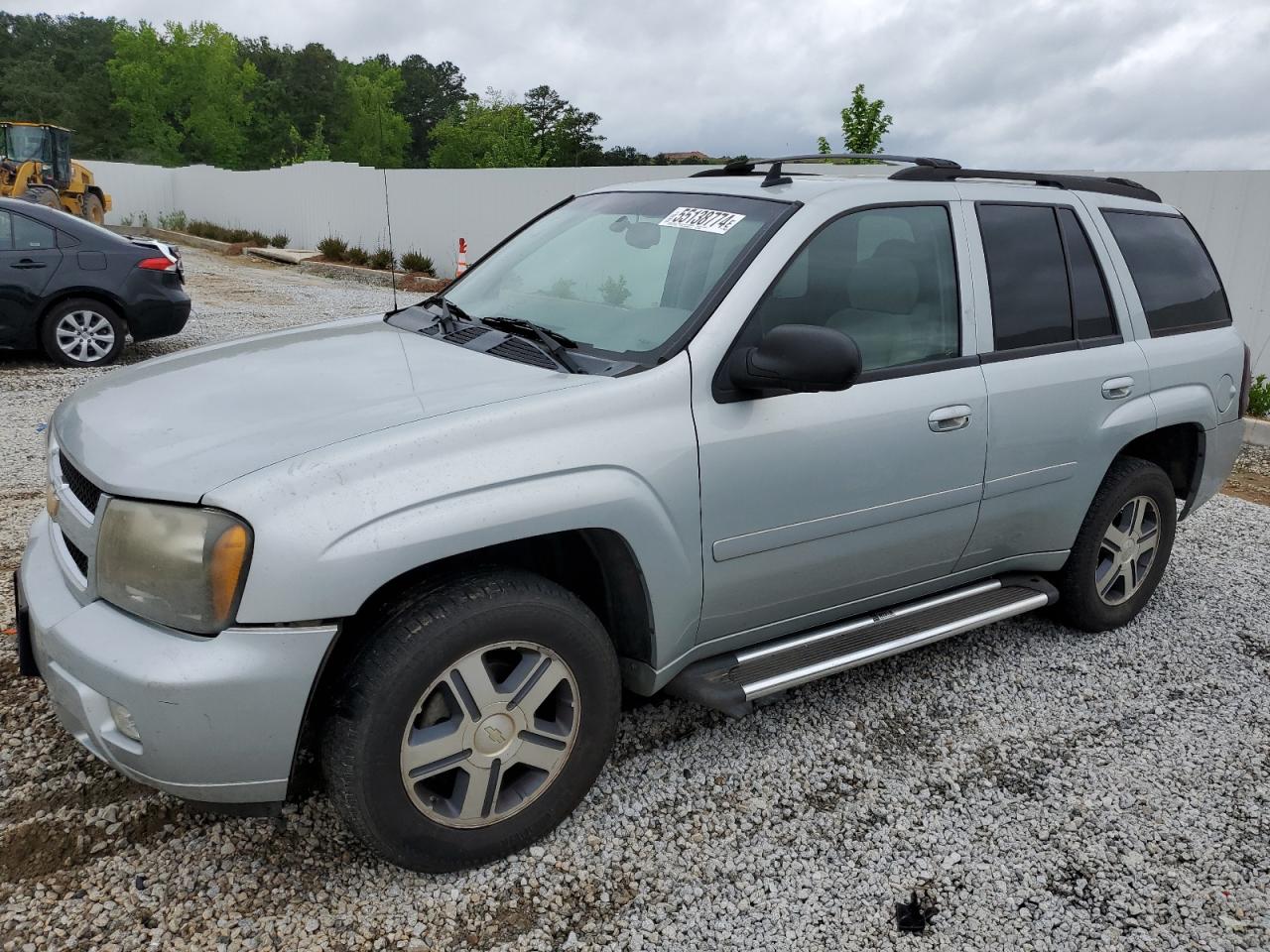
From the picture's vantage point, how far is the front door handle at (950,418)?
3270mm

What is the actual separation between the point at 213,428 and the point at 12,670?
174 centimetres

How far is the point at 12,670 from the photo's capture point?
3.58 m

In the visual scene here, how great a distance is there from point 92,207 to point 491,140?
31374mm

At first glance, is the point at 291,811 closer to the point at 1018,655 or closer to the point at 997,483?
the point at 997,483

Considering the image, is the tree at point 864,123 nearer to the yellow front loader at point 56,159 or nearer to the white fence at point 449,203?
the white fence at point 449,203

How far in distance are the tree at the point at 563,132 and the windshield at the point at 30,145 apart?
2506 centimetres

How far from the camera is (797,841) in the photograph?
9.53 feet

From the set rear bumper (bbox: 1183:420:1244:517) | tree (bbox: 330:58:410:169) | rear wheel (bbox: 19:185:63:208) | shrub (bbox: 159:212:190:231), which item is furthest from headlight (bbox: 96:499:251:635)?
tree (bbox: 330:58:410:169)

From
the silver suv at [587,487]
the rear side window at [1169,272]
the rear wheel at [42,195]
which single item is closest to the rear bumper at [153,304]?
the silver suv at [587,487]

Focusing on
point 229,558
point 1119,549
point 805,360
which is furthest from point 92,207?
point 805,360

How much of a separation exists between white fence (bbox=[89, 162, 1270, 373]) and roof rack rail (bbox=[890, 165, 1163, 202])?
6.56 meters

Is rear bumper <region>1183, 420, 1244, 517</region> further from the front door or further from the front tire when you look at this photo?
the front tire

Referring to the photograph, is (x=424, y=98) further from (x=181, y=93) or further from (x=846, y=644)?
(x=846, y=644)

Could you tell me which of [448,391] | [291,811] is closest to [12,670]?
[291,811]
